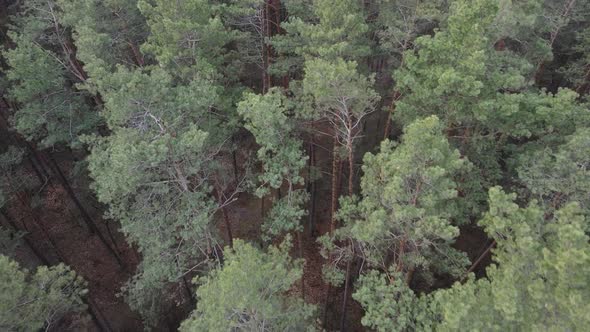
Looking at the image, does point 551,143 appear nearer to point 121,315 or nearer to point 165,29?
point 165,29

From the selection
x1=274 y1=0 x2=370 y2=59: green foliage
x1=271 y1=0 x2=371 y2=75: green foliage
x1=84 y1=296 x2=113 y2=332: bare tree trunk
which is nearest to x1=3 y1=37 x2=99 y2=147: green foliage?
x1=84 y1=296 x2=113 y2=332: bare tree trunk

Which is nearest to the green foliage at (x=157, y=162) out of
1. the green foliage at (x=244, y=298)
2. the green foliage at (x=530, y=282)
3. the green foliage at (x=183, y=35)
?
the green foliage at (x=183, y=35)

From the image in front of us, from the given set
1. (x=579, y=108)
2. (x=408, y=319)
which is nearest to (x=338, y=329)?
(x=408, y=319)

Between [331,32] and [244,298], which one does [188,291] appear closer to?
[244,298]

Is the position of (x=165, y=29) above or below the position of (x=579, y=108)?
above

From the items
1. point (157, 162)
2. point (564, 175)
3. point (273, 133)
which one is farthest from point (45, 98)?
point (564, 175)

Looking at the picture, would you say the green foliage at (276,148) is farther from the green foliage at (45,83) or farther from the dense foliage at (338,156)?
the green foliage at (45,83)

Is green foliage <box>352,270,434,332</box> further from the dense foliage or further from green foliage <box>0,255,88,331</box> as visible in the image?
green foliage <box>0,255,88,331</box>
